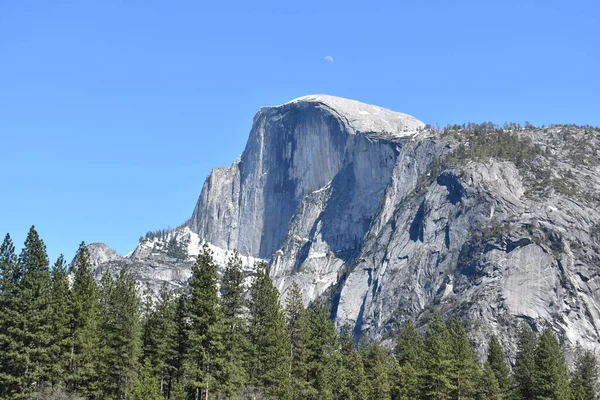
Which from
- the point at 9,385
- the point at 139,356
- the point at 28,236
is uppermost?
the point at 28,236

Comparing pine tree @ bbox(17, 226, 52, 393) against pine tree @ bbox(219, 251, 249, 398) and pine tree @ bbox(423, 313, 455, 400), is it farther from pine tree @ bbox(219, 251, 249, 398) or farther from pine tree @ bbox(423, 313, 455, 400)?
pine tree @ bbox(423, 313, 455, 400)

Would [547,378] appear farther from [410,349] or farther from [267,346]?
[267,346]

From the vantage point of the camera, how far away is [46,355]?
220 ft

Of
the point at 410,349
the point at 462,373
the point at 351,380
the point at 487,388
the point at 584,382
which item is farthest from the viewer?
the point at 410,349

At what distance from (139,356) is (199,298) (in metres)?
22.0

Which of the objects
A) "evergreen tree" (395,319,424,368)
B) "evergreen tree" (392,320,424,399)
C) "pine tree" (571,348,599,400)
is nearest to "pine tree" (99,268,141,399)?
"evergreen tree" (392,320,424,399)

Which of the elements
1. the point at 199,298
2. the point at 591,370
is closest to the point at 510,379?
the point at 591,370

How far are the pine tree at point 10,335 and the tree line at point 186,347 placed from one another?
9 centimetres

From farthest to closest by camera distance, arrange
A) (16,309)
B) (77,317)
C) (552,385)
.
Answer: (552,385) < (77,317) < (16,309)

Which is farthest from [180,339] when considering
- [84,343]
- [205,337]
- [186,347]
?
[84,343]

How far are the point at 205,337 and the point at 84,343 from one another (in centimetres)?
1578

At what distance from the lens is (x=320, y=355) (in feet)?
273

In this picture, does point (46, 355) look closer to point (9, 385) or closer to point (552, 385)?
point (9, 385)

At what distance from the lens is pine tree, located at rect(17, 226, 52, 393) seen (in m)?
65.8
